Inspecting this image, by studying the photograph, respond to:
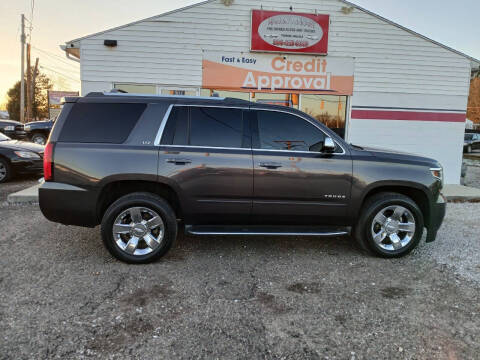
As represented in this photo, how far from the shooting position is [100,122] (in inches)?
163

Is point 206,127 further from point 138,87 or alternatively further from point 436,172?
point 138,87

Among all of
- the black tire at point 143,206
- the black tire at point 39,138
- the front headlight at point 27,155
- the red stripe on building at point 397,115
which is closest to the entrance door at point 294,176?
A: the black tire at point 143,206

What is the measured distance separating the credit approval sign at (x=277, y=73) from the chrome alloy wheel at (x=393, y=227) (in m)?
5.79

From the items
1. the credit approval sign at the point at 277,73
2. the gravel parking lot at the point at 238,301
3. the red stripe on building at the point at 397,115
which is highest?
the credit approval sign at the point at 277,73

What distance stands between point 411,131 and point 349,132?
1.74 m

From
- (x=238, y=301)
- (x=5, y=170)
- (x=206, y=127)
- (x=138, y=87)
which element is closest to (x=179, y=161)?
(x=206, y=127)

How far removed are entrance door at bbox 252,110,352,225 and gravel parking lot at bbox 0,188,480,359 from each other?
23.6 inches

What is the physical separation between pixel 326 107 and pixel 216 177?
649cm

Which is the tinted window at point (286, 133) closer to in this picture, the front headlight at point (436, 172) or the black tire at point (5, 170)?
the front headlight at point (436, 172)

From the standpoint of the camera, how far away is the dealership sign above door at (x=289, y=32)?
358 inches

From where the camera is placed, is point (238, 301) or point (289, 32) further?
point (289, 32)

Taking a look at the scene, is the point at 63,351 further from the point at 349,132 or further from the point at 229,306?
the point at 349,132

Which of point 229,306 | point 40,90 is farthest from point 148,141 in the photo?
point 40,90

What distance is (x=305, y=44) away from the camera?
925 centimetres
